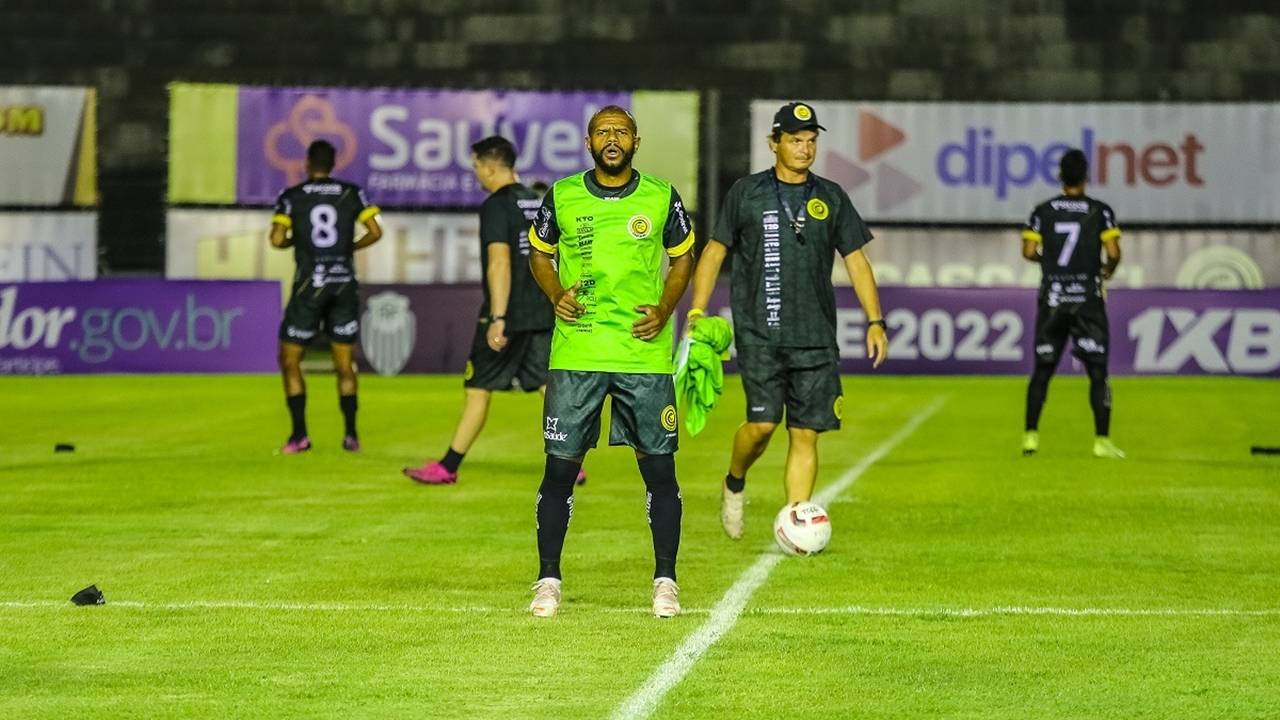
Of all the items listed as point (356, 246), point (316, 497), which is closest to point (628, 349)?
point (316, 497)

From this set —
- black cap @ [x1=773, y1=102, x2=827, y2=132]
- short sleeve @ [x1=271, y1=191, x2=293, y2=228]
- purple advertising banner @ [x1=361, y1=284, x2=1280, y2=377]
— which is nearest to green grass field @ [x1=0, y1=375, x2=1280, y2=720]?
short sleeve @ [x1=271, y1=191, x2=293, y2=228]

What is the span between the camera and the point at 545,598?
8.62 m

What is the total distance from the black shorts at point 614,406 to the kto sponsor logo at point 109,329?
2149 cm

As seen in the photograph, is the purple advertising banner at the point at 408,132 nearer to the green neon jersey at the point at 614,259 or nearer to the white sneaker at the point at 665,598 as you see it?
the green neon jersey at the point at 614,259

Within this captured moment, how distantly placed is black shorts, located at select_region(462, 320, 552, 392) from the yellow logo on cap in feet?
13.2

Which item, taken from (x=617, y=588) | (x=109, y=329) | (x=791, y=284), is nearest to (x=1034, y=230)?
(x=791, y=284)

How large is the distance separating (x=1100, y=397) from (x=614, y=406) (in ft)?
28.8

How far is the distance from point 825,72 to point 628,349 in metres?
31.2

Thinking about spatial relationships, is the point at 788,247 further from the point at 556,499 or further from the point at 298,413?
the point at 298,413

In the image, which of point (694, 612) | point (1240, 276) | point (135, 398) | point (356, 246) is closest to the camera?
point (694, 612)

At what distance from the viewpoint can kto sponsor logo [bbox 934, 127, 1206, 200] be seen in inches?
1548

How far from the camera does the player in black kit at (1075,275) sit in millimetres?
16547

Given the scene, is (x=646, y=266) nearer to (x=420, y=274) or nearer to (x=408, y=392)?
(x=408, y=392)

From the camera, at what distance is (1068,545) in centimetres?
1123
